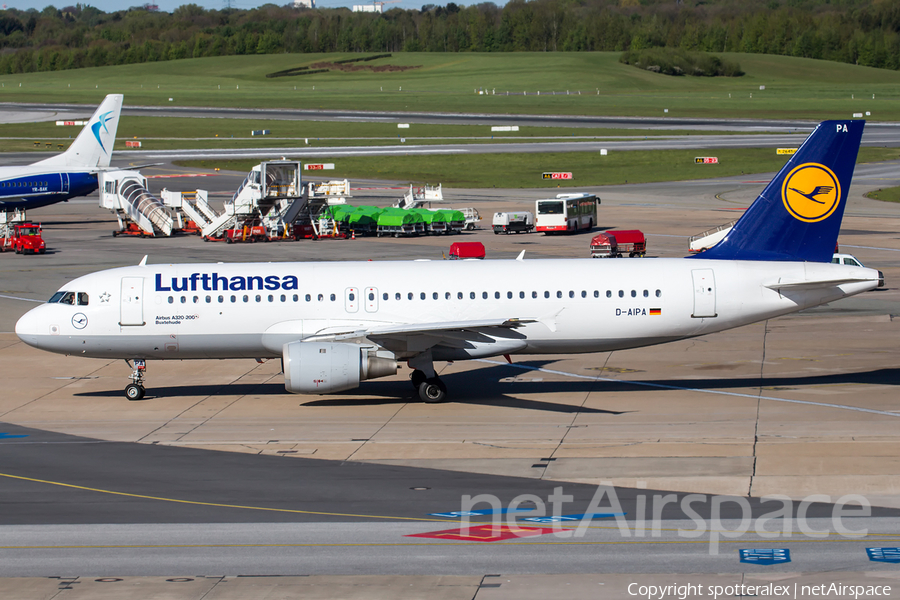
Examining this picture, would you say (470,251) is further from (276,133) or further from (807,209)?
(276,133)

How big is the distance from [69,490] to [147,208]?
192 ft

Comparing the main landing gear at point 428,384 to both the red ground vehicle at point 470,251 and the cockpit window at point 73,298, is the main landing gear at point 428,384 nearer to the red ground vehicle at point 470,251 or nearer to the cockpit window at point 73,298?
the cockpit window at point 73,298

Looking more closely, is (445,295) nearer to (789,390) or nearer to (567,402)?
(567,402)

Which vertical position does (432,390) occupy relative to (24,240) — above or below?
below

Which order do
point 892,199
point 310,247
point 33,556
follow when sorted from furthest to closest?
1. point 892,199
2. point 310,247
3. point 33,556

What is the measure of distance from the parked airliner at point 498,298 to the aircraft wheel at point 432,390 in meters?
0.04

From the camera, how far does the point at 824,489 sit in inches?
909

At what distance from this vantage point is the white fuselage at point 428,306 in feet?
106

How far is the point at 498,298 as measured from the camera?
3278 cm

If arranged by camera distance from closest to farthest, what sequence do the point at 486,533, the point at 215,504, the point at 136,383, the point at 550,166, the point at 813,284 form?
the point at 486,533 < the point at 215,504 < the point at 813,284 < the point at 136,383 < the point at 550,166

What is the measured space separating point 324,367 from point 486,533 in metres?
11.1

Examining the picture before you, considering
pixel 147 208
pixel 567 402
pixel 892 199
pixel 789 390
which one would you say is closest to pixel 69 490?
pixel 567 402

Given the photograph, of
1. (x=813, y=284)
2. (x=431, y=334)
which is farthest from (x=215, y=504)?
(x=813, y=284)

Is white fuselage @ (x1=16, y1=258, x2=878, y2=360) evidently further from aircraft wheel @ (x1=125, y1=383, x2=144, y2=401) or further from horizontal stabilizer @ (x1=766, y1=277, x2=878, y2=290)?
aircraft wheel @ (x1=125, y1=383, x2=144, y2=401)
